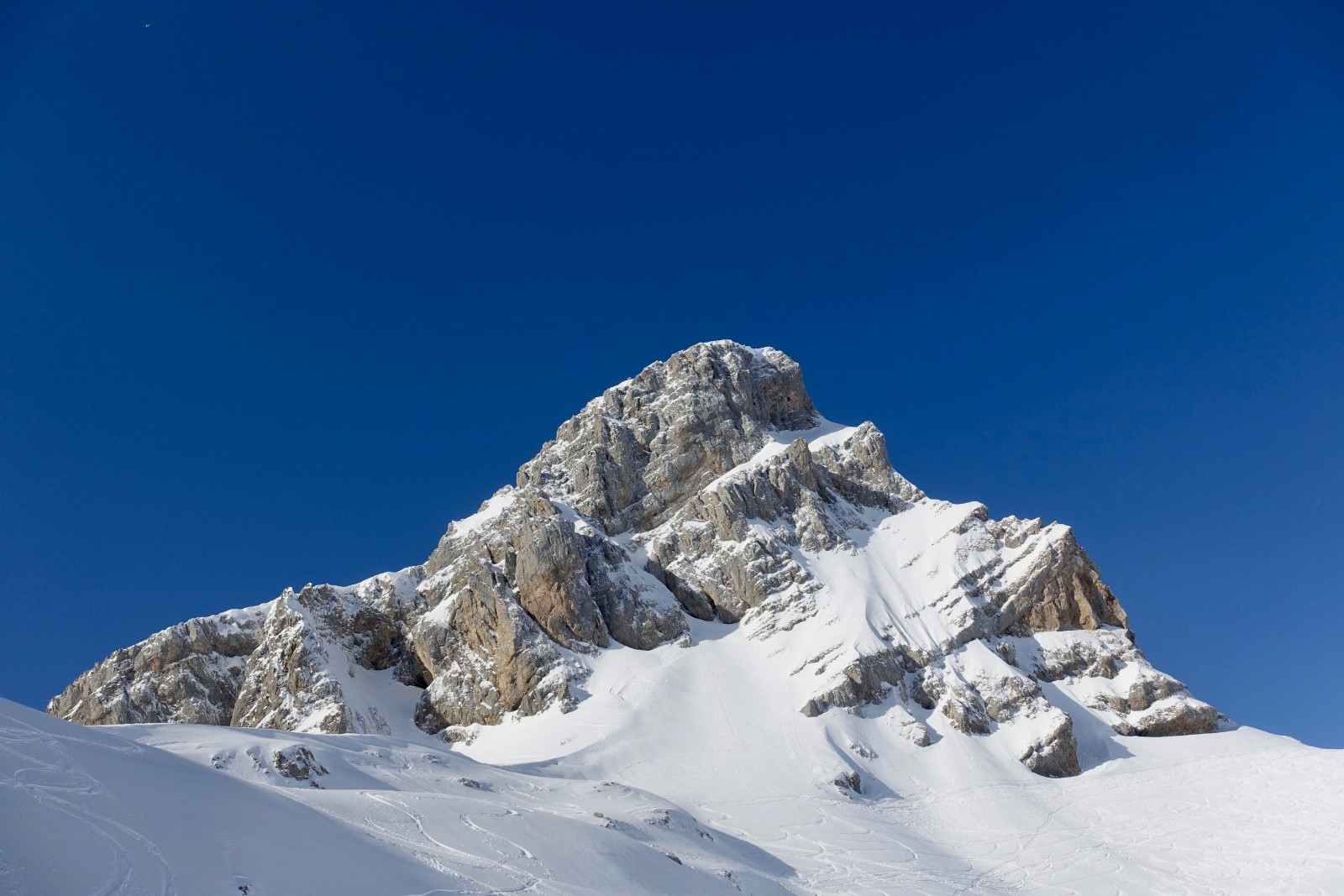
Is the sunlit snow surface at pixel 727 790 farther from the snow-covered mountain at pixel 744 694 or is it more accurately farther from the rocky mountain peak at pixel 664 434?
the rocky mountain peak at pixel 664 434

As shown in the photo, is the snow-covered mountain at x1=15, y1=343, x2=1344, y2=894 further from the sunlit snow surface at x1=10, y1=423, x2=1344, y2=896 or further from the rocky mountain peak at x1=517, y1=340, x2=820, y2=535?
the rocky mountain peak at x1=517, y1=340, x2=820, y2=535

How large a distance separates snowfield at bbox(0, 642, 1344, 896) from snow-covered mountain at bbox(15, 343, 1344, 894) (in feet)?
1.02

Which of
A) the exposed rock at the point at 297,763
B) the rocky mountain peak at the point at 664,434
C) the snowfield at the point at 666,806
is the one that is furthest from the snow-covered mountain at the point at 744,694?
the rocky mountain peak at the point at 664,434

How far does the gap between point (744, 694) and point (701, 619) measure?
1506 cm

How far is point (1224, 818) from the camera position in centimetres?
6203

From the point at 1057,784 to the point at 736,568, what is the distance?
37.5 m

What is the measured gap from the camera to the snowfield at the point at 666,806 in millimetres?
17688

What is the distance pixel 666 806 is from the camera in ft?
151

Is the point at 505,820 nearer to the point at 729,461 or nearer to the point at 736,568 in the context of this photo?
the point at 736,568

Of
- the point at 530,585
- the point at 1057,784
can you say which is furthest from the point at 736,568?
the point at 1057,784

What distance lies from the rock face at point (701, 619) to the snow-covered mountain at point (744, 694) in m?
0.32

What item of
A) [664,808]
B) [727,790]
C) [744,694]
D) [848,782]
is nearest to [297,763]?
[664,808]

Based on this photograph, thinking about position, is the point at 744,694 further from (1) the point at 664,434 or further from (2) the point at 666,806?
(1) the point at 664,434

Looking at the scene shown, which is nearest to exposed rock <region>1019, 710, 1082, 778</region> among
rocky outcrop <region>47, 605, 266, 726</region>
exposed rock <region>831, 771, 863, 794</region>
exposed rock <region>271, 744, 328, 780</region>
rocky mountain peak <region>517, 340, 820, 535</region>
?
exposed rock <region>831, 771, 863, 794</region>
